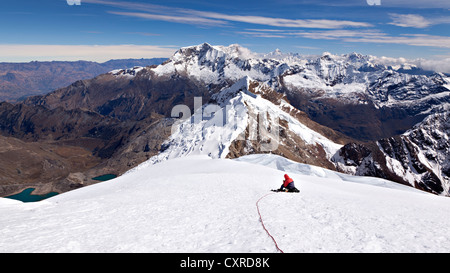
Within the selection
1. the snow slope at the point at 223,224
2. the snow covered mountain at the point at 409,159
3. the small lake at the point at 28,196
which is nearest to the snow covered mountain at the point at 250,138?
the snow covered mountain at the point at 409,159

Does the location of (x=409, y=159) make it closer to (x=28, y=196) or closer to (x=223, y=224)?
(x=223, y=224)

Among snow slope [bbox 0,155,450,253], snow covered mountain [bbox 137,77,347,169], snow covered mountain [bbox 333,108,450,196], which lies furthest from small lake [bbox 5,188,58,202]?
snow covered mountain [bbox 333,108,450,196]

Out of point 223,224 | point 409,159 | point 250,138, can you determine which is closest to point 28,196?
point 250,138

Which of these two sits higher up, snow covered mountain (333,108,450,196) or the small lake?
snow covered mountain (333,108,450,196)

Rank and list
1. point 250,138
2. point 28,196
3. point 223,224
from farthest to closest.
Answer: point 28,196
point 250,138
point 223,224

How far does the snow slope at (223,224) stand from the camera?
12125 mm

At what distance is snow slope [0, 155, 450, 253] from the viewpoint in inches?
477

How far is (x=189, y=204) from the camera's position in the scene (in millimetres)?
19375

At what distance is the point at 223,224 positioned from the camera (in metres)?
14.9

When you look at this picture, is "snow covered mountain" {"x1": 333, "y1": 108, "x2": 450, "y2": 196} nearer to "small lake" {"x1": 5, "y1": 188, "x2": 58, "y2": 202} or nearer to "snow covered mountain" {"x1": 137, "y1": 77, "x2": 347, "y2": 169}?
"snow covered mountain" {"x1": 137, "y1": 77, "x2": 347, "y2": 169}

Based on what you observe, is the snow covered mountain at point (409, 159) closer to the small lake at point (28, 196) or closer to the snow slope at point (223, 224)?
the snow slope at point (223, 224)

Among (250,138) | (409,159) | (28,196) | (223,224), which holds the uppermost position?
(223,224)
